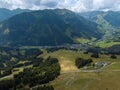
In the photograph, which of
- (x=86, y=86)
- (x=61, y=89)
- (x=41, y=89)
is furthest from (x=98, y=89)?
(x=41, y=89)

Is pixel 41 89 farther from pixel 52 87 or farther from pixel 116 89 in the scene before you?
pixel 116 89

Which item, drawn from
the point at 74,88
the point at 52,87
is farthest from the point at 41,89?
the point at 74,88

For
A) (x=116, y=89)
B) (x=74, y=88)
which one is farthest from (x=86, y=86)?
(x=116, y=89)

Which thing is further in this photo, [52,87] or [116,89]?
[52,87]

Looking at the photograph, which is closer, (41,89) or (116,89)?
(116,89)

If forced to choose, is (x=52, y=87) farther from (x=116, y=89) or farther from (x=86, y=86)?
(x=116, y=89)

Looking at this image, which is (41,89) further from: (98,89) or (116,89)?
(116,89)
